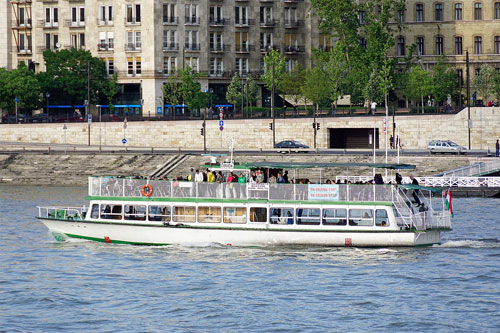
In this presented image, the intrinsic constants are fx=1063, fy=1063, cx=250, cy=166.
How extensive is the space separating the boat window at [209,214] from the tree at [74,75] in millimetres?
75540

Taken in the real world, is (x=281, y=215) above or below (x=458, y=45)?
below

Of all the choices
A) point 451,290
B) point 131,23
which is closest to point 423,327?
point 451,290

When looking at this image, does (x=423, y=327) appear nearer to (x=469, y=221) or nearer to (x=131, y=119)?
(x=469, y=221)

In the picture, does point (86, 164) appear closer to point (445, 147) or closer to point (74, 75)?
point (74, 75)

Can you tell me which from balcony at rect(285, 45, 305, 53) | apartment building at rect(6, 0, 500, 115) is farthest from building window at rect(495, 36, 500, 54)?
balcony at rect(285, 45, 305, 53)

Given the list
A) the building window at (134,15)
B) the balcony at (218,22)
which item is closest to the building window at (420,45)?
the balcony at (218,22)

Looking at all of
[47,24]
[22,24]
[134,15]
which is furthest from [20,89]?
[134,15]

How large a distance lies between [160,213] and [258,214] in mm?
4571

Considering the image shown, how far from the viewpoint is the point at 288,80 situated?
122 metres

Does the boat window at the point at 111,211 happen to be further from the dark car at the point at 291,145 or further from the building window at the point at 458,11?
the building window at the point at 458,11

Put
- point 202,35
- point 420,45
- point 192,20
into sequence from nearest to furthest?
point 192,20, point 202,35, point 420,45

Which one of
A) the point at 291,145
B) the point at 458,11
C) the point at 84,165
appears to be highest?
the point at 458,11

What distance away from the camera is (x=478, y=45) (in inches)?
5017

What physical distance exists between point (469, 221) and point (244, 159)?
117 feet
